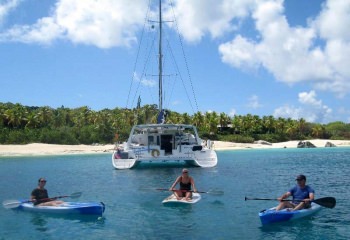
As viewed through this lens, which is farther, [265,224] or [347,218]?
[347,218]

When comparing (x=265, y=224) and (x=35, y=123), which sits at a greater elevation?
(x=35, y=123)

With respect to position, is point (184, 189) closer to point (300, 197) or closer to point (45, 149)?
point (300, 197)

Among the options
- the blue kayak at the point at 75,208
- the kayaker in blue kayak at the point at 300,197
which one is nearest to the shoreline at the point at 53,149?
A: the blue kayak at the point at 75,208

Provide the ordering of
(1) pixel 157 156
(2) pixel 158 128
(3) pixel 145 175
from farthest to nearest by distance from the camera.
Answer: (2) pixel 158 128
(1) pixel 157 156
(3) pixel 145 175

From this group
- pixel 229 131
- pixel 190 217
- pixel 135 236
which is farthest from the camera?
pixel 229 131

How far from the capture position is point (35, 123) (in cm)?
8438

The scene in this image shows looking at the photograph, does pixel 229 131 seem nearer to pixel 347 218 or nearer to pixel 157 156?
pixel 157 156

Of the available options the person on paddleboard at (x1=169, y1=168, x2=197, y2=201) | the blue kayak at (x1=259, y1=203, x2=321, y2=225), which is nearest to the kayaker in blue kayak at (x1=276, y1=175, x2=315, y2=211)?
the blue kayak at (x1=259, y1=203, x2=321, y2=225)

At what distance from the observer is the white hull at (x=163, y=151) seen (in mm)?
36469

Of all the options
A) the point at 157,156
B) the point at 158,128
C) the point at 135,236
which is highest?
the point at 158,128

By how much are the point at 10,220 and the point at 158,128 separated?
24.7 metres

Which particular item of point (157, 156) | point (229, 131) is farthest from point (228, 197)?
point (229, 131)

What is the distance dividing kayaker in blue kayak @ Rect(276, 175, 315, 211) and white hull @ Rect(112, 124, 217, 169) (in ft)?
71.9

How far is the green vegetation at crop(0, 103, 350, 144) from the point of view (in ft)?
263
